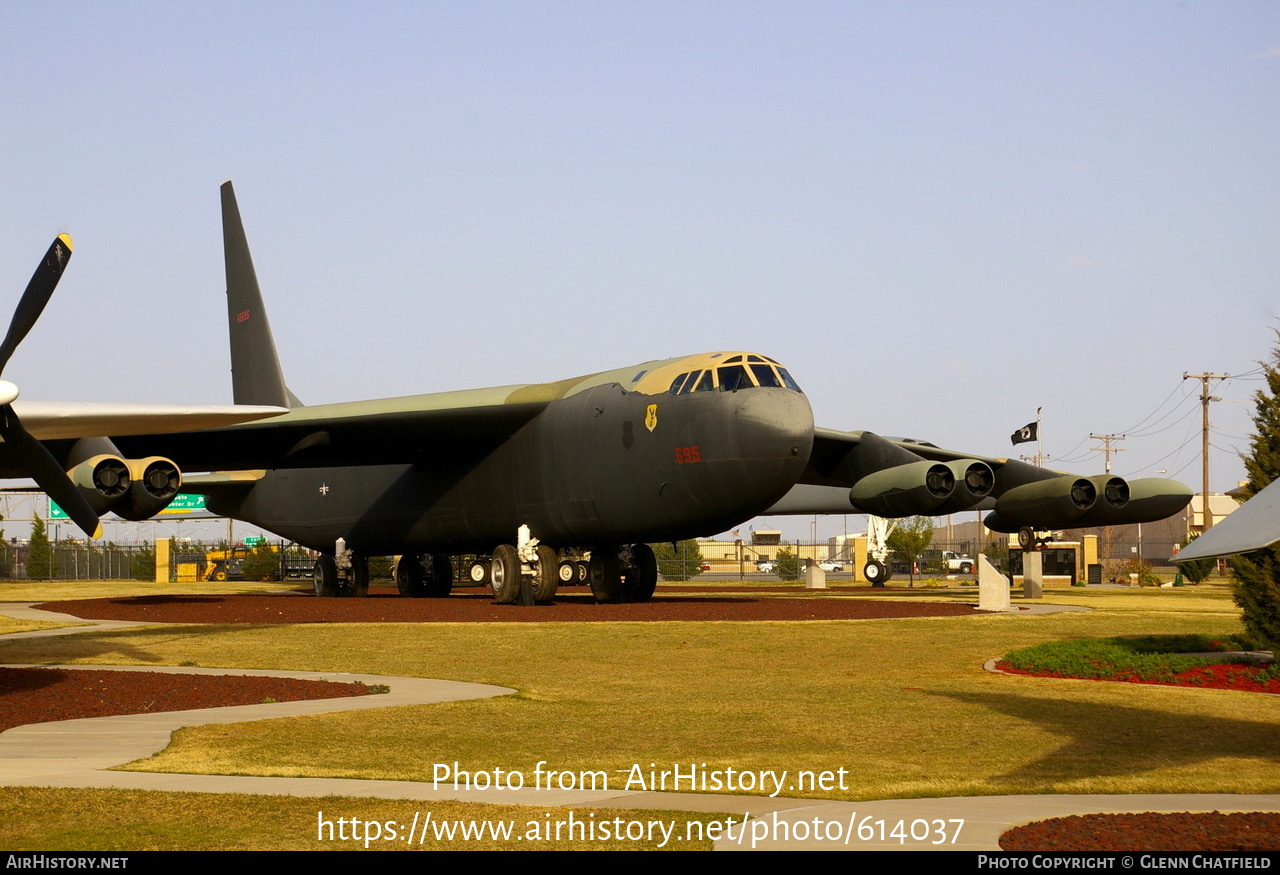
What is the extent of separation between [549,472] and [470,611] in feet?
12.5

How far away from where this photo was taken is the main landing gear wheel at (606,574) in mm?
33344

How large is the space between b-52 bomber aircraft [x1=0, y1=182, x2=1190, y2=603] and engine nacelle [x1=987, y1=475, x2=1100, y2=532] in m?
0.05

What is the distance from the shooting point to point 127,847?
7.61 metres

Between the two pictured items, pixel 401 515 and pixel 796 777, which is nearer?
pixel 796 777

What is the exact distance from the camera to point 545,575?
32.8 metres

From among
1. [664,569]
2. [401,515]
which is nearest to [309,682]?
[401,515]

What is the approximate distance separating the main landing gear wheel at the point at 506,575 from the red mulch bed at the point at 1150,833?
2553 centimetres

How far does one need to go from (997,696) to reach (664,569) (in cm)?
7704

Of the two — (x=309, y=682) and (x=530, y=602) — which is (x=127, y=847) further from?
(x=530, y=602)

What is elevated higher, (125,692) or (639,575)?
Result: (639,575)

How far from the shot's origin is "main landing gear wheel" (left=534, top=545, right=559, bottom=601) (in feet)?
108

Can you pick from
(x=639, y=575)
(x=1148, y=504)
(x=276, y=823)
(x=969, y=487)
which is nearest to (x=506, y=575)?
(x=639, y=575)

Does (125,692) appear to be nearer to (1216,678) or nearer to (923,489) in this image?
(1216,678)

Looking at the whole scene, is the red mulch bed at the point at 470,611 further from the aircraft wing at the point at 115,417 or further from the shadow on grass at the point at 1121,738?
the shadow on grass at the point at 1121,738
